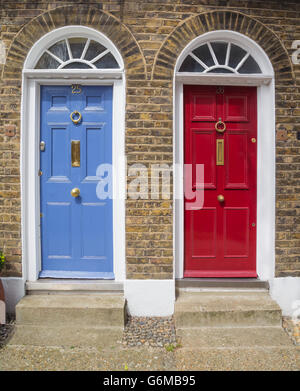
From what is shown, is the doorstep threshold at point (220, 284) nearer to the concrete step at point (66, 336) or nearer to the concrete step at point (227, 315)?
the concrete step at point (227, 315)

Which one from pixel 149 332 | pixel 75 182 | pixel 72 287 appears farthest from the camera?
pixel 75 182

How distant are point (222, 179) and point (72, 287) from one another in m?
2.26

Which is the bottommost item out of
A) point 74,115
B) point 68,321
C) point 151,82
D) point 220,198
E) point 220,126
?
point 68,321

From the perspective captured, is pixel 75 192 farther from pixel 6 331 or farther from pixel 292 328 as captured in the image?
pixel 292 328

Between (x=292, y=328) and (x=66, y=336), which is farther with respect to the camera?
(x=292, y=328)

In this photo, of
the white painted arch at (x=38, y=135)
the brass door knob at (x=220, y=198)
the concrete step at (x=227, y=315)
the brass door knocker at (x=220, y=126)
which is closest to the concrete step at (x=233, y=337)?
the concrete step at (x=227, y=315)

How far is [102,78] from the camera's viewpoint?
10.5ft

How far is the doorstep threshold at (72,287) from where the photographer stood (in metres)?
3.17

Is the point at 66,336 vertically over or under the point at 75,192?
under

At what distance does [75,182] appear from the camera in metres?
3.29

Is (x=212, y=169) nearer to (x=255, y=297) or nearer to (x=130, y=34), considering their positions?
(x=255, y=297)

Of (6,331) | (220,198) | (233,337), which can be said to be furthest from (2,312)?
(220,198)

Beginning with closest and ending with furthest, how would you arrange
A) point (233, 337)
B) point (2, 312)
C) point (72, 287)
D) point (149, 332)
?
point (233, 337) → point (149, 332) → point (2, 312) → point (72, 287)

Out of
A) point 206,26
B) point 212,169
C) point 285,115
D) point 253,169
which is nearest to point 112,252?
point 212,169
